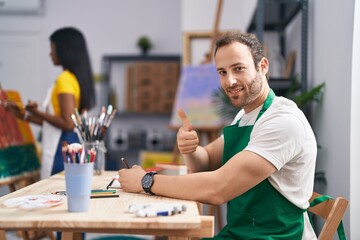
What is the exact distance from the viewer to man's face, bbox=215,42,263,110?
154 cm

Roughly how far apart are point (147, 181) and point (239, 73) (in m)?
0.45

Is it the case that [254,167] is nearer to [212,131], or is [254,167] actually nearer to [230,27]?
[212,131]

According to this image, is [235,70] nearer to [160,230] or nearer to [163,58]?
[160,230]

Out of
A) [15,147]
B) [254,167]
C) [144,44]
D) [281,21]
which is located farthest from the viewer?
[144,44]

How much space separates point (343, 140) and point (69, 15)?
475cm

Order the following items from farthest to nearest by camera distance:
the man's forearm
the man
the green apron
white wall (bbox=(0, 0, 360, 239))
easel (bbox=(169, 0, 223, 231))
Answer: easel (bbox=(169, 0, 223, 231))
white wall (bbox=(0, 0, 360, 239))
the man's forearm
the green apron
the man

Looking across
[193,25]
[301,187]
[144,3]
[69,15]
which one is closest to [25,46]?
[69,15]

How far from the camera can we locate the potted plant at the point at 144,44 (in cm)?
589

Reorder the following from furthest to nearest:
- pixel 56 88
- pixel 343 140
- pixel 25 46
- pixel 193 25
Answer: pixel 25 46
pixel 193 25
pixel 56 88
pixel 343 140

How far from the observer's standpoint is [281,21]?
141 inches

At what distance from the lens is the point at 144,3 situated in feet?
19.9

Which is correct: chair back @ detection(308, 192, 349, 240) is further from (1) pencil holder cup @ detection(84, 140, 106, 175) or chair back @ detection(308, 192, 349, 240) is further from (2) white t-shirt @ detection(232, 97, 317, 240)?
(1) pencil holder cup @ detection(84, 140, 106, 175)

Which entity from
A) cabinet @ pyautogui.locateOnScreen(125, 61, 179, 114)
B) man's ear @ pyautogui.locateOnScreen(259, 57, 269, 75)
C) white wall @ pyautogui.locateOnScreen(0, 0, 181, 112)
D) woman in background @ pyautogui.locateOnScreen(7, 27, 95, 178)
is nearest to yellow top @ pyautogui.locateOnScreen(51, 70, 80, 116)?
woman in background @ pyautogui.locateOnScreen(7, 27, 95, 178)

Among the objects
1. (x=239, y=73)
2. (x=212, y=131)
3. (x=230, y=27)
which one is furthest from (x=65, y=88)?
(x=230, y=27)
